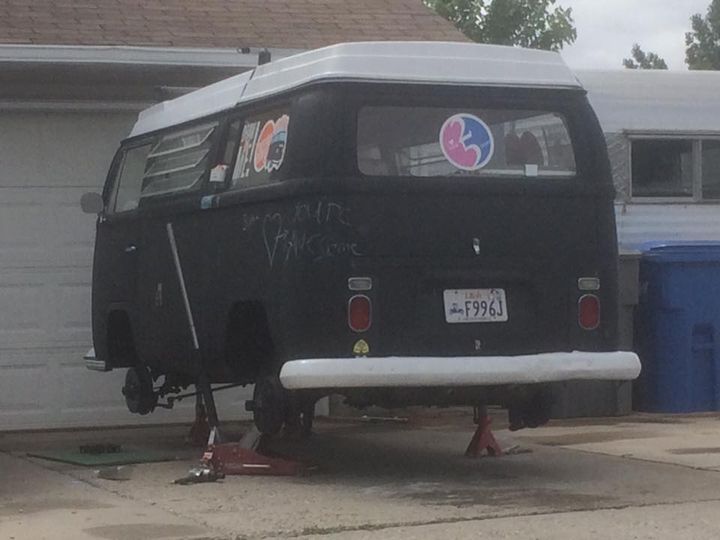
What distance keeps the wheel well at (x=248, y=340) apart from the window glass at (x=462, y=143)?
118 cm

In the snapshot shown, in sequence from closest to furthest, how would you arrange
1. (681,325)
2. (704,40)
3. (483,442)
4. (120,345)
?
1. (483,442)
2. (120,345)
3. (681,325)
4. (704,40)

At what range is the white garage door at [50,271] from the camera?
40.4 ft

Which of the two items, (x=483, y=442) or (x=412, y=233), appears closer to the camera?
(x=412, y=233)

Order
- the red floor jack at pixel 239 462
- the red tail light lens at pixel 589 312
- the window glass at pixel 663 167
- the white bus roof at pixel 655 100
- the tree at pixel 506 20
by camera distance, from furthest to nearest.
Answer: the tree at pixel 506 20
the window glass at pixel 663 167
the white bus roof at pixel 655 100
the red floor jack at pixel 239 462
the red tail light lens at pixel 589 312

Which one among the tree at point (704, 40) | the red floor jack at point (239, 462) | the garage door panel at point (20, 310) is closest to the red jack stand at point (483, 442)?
the red floor jack at point (239, 462)

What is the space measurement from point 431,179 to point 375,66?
71 centimetres

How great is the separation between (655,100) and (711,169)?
87 cm

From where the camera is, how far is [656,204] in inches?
554

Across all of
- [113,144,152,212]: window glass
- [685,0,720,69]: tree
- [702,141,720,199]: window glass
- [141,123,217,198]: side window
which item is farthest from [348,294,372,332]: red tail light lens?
[685,0,720,69]: tree

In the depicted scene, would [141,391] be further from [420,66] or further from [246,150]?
[420,66]

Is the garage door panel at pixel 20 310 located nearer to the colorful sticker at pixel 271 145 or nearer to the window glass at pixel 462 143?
the colorful sticker at pixel 271 145

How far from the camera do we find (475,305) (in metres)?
8.62

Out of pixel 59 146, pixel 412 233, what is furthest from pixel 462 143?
pixel 59 146

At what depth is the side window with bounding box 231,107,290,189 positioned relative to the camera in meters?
8.79
